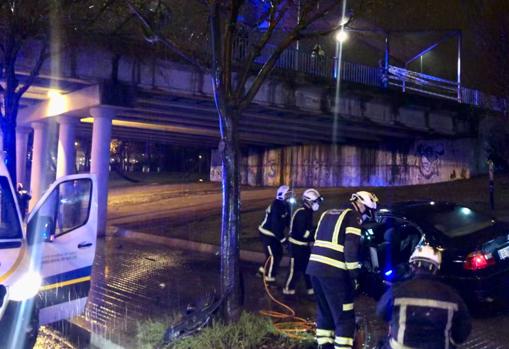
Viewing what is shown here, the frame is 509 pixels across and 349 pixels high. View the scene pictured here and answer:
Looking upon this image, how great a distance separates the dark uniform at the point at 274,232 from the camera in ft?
26.4

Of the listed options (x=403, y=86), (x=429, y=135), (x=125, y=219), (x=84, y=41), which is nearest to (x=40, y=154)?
(x=125, y=219)

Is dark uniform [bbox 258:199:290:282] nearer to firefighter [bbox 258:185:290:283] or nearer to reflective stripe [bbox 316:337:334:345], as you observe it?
firefighter [bbox 258:185:290:283]

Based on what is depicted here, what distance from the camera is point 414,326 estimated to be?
2883 millimetres

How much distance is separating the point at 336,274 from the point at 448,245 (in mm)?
2374

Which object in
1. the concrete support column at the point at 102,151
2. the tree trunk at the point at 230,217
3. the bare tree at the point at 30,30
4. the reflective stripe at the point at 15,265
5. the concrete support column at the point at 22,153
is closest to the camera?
the reflective stripe at the point at 15,265

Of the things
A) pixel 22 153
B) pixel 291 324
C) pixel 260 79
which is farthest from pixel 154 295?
pixel 22 153

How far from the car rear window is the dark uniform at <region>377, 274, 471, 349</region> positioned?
3669 millimetres

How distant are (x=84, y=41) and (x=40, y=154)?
10.6 m

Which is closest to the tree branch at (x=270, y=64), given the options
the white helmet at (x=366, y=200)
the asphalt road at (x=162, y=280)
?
the white helmet at (x=366, y=200)

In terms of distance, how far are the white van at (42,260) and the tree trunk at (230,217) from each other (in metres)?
1.45

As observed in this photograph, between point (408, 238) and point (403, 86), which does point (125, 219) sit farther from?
point (408, 238)

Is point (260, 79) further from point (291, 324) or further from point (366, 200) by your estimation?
point (291, 324)

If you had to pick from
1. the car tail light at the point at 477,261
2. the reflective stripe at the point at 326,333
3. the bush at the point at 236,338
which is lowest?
the bush at the point at 236,338

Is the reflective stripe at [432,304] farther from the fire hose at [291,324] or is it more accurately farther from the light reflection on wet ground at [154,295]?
the light reflection on wet ground at [154,295]
